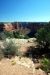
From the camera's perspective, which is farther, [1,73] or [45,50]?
[45,50]

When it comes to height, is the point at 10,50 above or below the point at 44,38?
below

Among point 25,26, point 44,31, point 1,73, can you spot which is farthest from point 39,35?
point 25,26

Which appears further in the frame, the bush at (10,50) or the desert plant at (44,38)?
the desert plant at (44,38)

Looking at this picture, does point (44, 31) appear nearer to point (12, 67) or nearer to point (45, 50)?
point (45, 50)

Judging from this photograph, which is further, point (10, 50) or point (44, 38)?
point (44, 38)

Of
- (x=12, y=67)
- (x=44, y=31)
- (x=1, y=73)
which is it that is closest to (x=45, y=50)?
(x=44, y=31)

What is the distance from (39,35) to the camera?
23031 millimetres

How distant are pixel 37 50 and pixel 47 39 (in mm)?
1998

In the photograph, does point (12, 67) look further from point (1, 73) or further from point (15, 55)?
point (15, 55)

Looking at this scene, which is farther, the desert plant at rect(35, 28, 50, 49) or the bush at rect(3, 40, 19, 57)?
the desert plant at rect(35, 28, 50, 49)

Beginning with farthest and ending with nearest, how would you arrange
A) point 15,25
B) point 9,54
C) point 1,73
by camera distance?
1. point 15,25
2. point 9,54
3. point 1,73

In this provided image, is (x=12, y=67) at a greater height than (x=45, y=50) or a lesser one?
greater

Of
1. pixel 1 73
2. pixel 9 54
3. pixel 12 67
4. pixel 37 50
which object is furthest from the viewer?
pixel 37 50

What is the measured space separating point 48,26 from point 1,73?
1536 cm
